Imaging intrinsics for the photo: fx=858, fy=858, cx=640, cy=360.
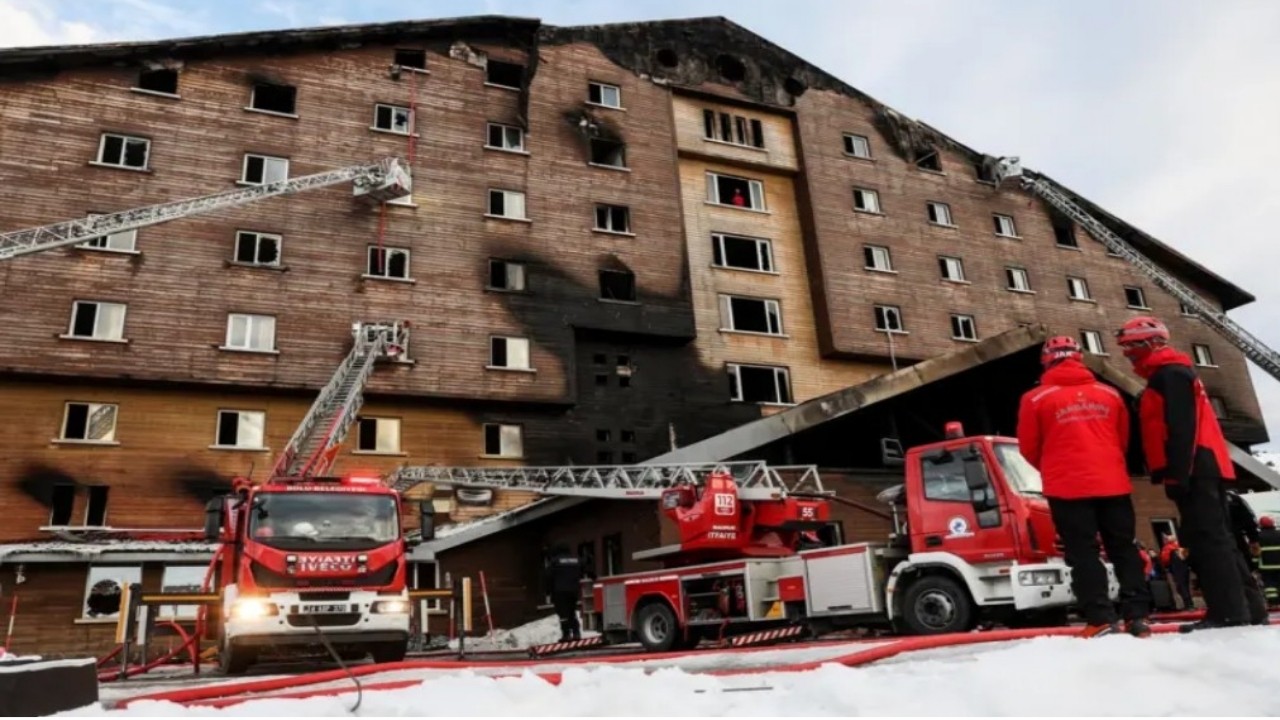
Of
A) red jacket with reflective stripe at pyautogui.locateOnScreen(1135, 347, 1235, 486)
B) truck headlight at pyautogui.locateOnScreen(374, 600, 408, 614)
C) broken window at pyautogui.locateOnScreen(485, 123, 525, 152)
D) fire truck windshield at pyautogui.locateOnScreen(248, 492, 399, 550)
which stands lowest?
truck headlight at pyautogui.locateOnScreen(374, 600, 408, 614)

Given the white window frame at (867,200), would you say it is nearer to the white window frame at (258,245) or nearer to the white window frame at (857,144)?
the white window frame at (857,144)

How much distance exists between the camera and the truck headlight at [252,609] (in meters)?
11.2

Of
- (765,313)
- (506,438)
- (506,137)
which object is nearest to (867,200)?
(765,313)

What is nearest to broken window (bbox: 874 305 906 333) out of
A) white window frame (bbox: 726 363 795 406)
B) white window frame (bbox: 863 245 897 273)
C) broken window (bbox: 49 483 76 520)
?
white window frame (bbox: 863 245 897 273)

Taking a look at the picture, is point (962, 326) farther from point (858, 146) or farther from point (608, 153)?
point (608, 153)

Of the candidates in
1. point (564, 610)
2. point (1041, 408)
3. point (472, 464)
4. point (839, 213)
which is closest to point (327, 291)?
point (472, 464)

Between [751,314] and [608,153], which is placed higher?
[608,153]

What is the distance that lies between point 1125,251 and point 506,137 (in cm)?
2721

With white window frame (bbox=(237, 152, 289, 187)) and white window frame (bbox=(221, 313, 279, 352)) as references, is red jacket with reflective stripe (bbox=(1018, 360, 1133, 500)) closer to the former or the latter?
white window frame (bbox=(221, 313, 279, 352))

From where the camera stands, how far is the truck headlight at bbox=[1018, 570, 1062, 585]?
9.16 meters

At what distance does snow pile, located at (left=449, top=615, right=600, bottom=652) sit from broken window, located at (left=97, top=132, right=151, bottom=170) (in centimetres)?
1701

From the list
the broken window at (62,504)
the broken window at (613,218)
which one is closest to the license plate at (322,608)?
the broken window at (62,504)

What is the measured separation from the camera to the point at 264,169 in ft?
88.5

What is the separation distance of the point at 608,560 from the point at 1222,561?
17.1 metres
